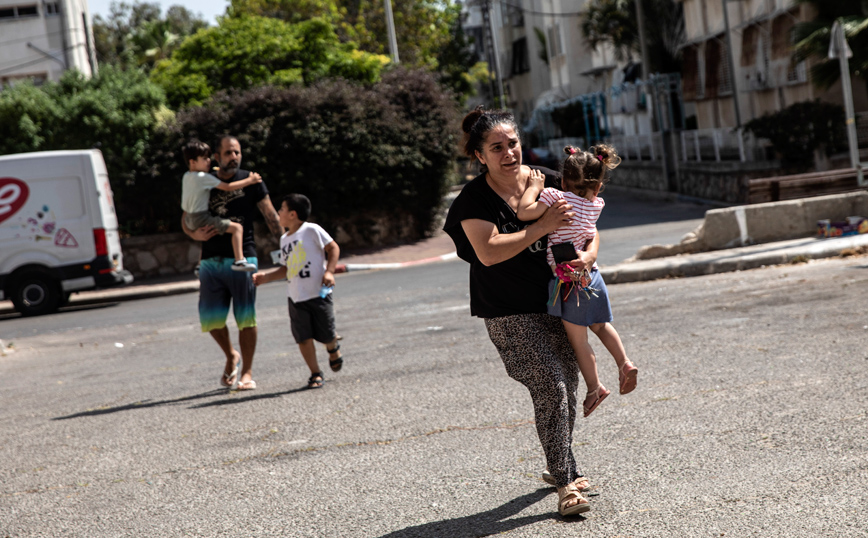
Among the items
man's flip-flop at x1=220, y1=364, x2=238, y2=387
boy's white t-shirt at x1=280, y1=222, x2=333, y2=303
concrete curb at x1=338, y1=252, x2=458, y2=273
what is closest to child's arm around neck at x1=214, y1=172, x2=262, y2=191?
boy's white t-shirt at x1=280, y1=222, x2=333, y2=303

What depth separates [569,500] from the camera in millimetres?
3758

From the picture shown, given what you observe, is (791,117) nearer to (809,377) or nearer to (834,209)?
(834,209)

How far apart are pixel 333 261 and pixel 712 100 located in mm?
29660

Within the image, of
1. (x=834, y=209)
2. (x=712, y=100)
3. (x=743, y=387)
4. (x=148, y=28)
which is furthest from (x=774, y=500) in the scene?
(x=148, y=28)

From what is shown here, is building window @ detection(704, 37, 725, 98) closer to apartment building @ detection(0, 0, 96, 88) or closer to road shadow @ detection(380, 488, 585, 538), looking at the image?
apartment building @ detection(0, 0, 96, 88)

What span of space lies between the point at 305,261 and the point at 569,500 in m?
3.84

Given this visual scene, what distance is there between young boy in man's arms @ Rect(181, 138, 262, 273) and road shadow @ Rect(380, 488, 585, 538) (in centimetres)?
369

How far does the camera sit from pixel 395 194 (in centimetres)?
2236

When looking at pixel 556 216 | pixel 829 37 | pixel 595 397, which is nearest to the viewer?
pixel 556 216

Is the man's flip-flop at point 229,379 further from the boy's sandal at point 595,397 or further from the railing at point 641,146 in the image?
the railing at point 641,146

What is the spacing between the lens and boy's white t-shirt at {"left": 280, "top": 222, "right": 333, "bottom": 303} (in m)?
7.10

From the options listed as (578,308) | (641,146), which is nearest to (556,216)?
(578,308)

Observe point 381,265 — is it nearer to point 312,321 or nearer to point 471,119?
point 312,321

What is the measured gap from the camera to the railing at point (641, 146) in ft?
103
